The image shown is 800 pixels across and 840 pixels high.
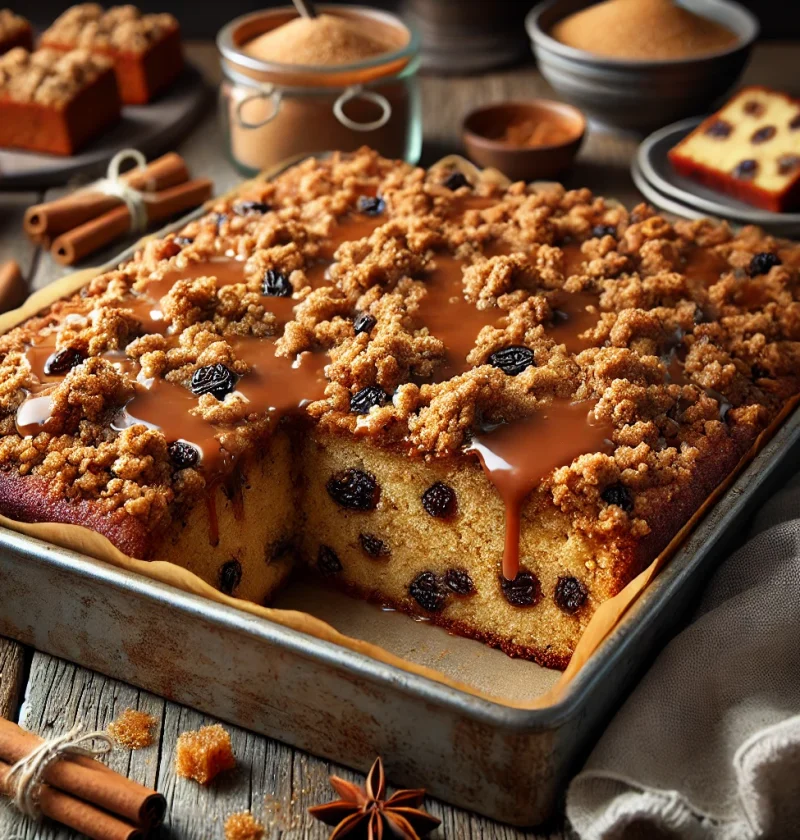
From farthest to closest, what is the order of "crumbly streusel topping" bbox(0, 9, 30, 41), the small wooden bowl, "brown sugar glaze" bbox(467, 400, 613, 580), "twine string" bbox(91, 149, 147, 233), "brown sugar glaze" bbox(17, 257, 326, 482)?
1. "crumbly streusel topping" bbox(0, 9, 30, 41)
2. the small wooden bowl
3. "twine string" bbox(91, 149, 147, 233)
4. "brown sugar glaze" bbox(17, 257, 326, 482)
5. "brown sugar glaze" bbox(467, 400, 613, 580)

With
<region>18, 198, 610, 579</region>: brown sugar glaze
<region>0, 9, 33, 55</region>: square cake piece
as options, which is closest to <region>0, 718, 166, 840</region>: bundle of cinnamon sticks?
<region>18, 198, 610, 579</region>: brown sugar glaze

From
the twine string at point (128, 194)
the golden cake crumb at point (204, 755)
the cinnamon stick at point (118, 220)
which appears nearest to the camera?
the golden cake crumb at point (204, 755)

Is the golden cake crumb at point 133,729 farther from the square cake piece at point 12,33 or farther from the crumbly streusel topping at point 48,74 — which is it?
the square cake piece at point 12,33

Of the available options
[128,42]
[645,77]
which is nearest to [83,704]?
[645,77]

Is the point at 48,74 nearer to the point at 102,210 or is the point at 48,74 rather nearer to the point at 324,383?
the point at 102,210

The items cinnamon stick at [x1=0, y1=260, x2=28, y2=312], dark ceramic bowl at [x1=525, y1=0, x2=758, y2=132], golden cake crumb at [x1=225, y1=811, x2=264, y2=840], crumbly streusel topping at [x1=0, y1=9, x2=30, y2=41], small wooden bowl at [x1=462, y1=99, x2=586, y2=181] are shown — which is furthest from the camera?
crumbly streusel topping at [x1=0, y1=9, x2=30, y2=41]

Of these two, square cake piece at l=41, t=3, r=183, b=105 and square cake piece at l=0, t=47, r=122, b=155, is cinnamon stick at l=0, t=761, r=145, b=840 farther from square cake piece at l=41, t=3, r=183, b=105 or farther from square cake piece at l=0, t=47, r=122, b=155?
square cake piece at l=41, t=3, r=183, b=105

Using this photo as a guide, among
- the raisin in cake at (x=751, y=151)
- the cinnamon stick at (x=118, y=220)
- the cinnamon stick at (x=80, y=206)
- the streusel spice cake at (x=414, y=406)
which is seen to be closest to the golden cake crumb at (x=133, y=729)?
the streusel spice cake at (x=414, y=406)
